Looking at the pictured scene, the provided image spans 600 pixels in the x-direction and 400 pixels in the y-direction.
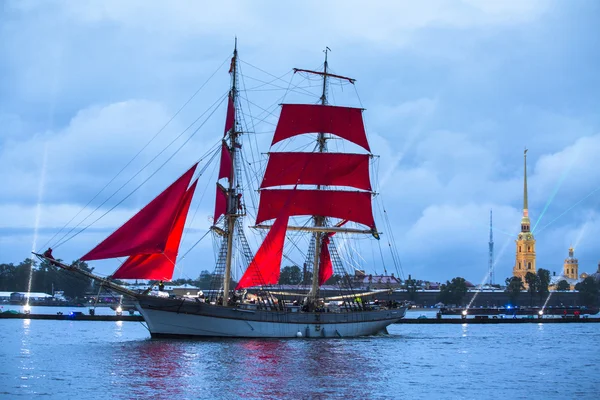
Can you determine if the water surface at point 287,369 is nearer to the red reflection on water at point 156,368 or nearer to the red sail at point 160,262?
the red reflection on water at point 156,368

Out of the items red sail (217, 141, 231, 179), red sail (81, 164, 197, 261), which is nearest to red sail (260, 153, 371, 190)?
red sail (217, 141, 231, 179)

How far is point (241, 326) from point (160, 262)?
8023mm

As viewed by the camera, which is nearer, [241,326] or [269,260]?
[241,326]

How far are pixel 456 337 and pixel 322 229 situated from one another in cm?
1818

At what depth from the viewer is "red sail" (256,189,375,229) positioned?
74.1 metres

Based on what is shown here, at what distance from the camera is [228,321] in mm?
62594

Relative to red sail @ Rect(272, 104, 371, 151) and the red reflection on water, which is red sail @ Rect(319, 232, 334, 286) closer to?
red sail @ Rect(272, 104, 371, 151)

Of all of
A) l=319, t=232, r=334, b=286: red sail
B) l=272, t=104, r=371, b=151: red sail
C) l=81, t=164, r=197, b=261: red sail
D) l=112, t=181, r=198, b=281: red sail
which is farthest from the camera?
l=319, t=232, r=334, b=286: red sail

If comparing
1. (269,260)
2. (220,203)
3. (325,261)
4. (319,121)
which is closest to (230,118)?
(220,203)

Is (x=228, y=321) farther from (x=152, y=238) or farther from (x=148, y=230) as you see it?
(x=148, y=230)

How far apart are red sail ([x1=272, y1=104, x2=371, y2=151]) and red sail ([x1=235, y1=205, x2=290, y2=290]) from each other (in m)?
8.49

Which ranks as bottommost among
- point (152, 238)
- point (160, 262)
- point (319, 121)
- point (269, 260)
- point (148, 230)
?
point (160, 262)

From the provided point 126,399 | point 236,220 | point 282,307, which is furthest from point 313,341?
point 126,399

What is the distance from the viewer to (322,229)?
7525cm
